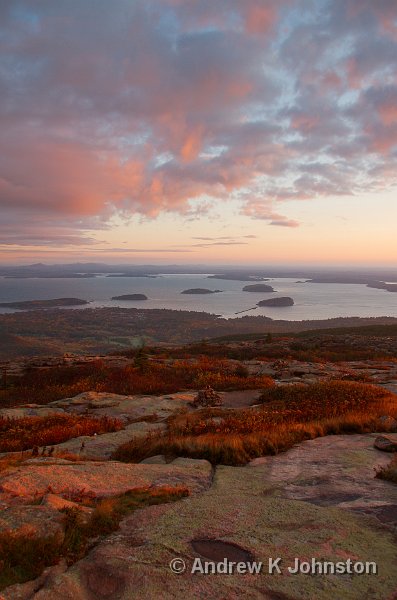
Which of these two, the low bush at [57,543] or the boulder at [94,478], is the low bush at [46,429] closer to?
the boulder at [94,478]

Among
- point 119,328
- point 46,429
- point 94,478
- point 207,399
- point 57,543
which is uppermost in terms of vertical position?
point 57,543

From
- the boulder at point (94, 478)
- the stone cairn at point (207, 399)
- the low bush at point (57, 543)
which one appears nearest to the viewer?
the low bush at point (57, 543)

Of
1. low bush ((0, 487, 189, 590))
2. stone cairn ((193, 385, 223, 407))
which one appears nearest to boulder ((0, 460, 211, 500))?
low bush ((0, 487, 189, 590))

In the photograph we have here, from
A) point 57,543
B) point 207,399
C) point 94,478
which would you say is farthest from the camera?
point 207,399

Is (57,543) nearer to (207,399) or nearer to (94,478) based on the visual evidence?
(94,478)

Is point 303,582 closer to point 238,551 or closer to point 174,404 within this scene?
point 238,551

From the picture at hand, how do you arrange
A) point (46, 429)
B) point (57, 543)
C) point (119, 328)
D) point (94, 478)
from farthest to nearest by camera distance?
point (119, 328), point (46, 429), point (94, 478), point (57, 543)

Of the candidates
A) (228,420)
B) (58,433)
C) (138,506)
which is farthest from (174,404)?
(138,506)

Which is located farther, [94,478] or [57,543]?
[94,478]

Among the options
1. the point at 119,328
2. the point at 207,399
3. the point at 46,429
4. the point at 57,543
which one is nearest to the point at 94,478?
the point at 57,543

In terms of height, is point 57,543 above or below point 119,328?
above

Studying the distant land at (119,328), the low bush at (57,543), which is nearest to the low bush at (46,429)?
the low bush at (57,543)

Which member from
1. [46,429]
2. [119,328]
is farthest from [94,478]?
[119,328]

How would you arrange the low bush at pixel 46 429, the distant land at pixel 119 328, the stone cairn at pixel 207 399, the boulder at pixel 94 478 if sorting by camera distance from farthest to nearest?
the distant land at pixel 119 328
the stone cairn at pixel 207 399
the low bush at pixel 46 429
the boulder at pixel 94 478
